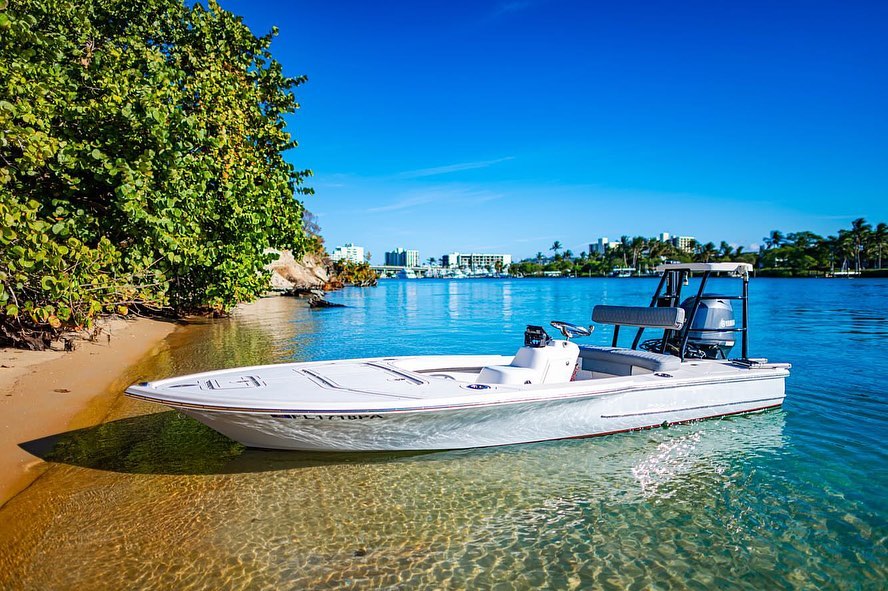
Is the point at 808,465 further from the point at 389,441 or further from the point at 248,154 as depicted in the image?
the point at 248,154

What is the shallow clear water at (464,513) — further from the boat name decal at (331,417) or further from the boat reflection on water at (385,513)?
the boat name decal at (331,417)

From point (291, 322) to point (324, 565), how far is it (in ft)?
81.7

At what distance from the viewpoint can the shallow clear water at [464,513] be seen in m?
4.39

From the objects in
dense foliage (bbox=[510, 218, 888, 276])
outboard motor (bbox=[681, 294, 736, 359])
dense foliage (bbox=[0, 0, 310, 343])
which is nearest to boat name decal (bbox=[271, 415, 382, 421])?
dense foliage (bbox=[0, 0, 310, 343])

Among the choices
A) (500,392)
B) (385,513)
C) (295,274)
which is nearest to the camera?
(385,513)

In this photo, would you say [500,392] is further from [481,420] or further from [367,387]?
[367,387]

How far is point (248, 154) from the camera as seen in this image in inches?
658

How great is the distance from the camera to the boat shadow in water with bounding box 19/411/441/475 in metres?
6.45

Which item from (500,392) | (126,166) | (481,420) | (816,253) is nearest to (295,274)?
(126,166)

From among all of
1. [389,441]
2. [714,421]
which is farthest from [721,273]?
[389,441]

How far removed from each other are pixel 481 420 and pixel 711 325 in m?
5.45

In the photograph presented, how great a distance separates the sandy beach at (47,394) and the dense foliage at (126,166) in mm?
996

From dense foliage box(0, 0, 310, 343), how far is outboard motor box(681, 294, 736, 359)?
33.8 ft

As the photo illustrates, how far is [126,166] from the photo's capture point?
911cm
